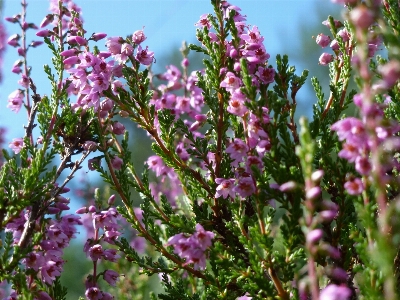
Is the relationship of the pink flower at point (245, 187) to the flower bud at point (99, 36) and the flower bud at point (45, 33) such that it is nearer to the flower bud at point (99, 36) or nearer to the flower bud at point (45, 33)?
the flower bud at point (99, 36)

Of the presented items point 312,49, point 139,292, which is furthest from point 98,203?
point 312,49

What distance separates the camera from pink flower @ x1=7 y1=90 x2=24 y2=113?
2.33m

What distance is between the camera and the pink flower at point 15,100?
7.65 feet

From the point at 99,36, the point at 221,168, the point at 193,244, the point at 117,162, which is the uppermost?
the point at 99,36

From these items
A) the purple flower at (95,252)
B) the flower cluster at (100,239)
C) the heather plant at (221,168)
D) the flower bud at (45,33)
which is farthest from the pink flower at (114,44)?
the purple flower at (95,252)

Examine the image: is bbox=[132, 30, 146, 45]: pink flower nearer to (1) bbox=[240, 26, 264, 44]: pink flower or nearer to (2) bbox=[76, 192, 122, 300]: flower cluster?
(1) bbox=[240, 26, 264, 44]: pink flower

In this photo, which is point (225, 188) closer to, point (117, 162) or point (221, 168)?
point (221, 168)

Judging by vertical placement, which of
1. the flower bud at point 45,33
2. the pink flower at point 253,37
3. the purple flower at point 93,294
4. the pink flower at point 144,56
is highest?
the flower bud at point 45,33

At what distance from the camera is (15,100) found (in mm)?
2332

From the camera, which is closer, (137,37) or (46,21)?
(137,37)

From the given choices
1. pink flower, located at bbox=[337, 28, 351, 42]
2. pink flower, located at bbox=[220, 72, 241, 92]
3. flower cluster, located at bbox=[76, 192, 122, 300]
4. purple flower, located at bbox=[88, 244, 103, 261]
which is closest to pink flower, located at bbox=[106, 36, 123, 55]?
pink flower, located at bbox=[220, 72, 241, 92]

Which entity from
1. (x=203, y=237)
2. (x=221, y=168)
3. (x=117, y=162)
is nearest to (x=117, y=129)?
(x=117, y=162)

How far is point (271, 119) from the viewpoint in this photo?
5.37 feet

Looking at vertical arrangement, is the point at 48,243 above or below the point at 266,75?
below
